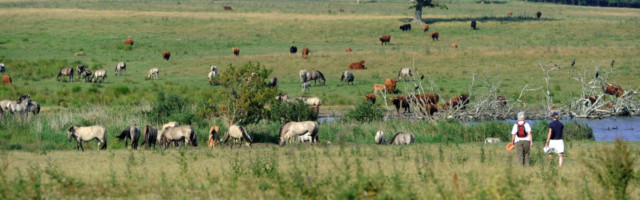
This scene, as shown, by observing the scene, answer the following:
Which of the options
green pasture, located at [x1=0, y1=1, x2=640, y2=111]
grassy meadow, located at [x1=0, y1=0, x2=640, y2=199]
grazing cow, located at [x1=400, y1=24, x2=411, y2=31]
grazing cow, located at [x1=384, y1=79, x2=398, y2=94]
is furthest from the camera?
grazing cow, located at [x1=400, y1=24, x2=411, y2=31]

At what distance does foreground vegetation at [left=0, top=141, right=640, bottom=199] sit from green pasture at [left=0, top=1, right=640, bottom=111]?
590 inches

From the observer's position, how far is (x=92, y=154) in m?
20.9

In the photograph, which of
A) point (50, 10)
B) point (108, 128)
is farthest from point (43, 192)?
point (50, 10)

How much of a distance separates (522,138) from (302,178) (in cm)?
616

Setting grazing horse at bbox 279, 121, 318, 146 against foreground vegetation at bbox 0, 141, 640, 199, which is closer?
foreground vegetation at bbox 0, 141, 640, 199

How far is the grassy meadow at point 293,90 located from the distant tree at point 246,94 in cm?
61

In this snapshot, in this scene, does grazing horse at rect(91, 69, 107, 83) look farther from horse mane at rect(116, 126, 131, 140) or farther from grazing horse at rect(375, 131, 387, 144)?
grazing horse at rect(375, 131, 387, 144)

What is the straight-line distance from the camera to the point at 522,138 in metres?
16.8

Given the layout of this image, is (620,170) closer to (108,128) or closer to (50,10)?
(108,128)

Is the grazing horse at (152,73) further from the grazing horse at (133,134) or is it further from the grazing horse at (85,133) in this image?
the grazing horse at (85,133)

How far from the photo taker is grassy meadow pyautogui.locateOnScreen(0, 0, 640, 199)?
13.6m

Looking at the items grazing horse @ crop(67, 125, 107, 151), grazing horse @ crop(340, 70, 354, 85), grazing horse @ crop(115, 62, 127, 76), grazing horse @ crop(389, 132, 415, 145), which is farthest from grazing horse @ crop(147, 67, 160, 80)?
grazing horse @ crop(389, 132, 415, 145)

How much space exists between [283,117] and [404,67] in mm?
23504

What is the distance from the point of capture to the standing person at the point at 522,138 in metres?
16.6
